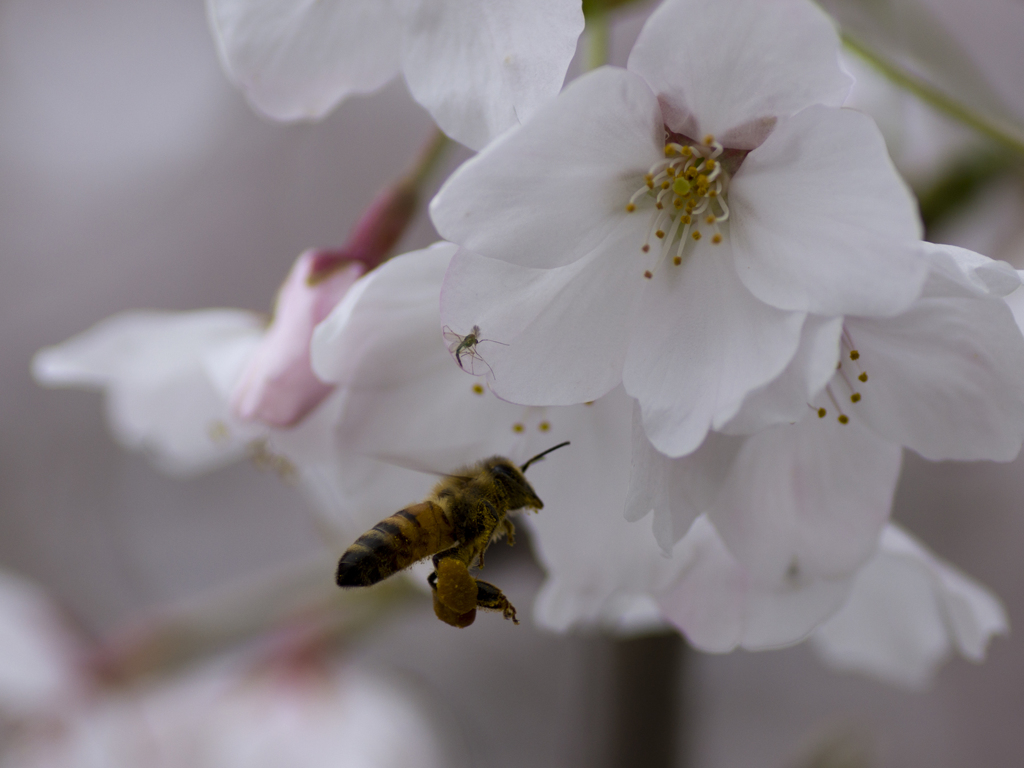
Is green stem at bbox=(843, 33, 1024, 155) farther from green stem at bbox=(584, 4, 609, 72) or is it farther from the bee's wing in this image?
the bee's wing

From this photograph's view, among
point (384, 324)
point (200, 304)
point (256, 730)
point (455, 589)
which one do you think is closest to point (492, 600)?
point (455, 589)

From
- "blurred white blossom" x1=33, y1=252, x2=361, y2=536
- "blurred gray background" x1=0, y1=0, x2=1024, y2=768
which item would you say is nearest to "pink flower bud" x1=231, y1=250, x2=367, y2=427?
"blurred white blossom" x1=33, y1=252, x2=361, y2=536

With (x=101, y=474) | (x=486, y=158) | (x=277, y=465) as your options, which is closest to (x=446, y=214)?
(x=486, y=158)

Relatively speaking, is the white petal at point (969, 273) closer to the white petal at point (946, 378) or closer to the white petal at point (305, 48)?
the white petal at point (946, 378)

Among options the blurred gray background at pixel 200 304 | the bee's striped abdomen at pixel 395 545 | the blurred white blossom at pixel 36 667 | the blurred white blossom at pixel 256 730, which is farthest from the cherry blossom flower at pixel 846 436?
the blurred gray background at pixel 200 304

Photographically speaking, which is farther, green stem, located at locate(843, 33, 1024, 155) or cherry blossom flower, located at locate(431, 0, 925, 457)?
green stem, located at locate(843, 33, 1024, 155)

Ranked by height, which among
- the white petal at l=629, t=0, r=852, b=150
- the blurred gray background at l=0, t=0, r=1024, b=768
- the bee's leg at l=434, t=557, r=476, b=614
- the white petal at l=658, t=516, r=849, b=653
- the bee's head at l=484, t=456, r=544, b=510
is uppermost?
the white petal at l=629, t=0, r=852, b=150

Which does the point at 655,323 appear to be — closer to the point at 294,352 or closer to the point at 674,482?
the point at 674,482
